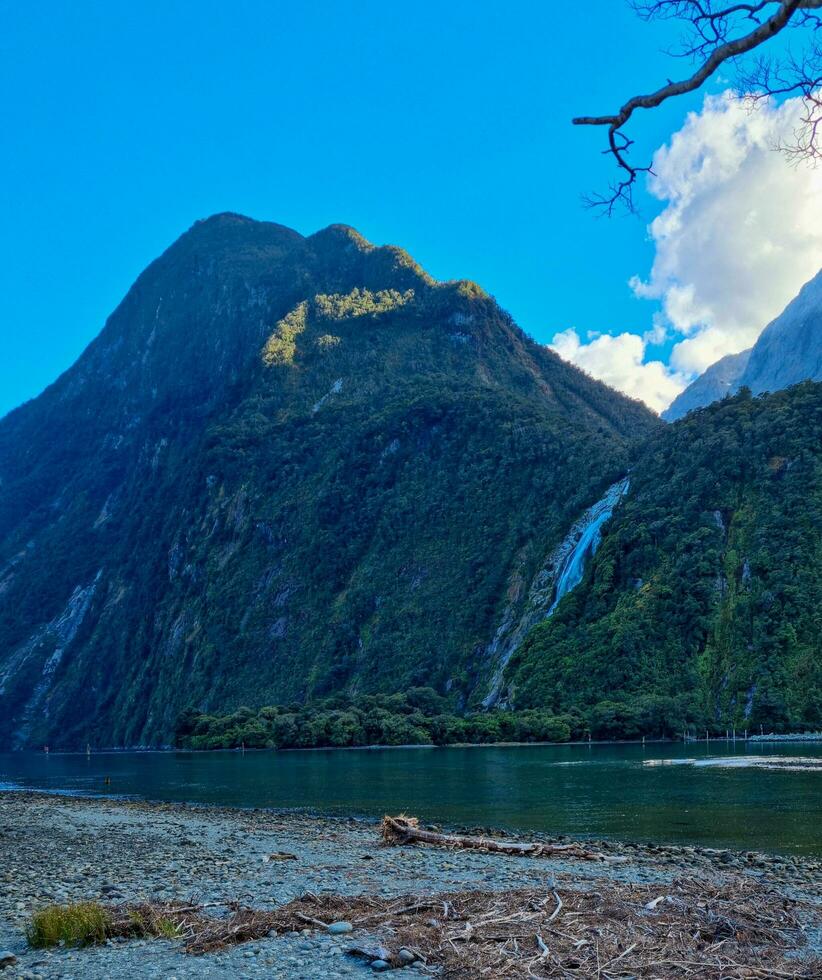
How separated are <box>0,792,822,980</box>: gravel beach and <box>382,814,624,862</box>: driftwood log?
0.30 m

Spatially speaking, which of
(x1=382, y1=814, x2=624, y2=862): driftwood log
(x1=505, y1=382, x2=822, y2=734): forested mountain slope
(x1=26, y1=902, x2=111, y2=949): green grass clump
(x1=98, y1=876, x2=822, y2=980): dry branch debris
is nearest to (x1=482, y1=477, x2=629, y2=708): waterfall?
(x1=505, y1=382, x2=822, y2=734): forested mountain slope

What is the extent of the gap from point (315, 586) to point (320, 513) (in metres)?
15.1

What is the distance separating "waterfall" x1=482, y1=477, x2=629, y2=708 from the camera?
117 m

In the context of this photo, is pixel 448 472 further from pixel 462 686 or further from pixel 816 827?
pixel 816 827

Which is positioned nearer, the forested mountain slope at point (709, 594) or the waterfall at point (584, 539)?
the forested mountain slope at point (709, 594)

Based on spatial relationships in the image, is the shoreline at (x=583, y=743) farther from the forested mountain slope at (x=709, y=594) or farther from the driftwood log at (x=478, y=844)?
the driftwood log at (x=478, y=844)

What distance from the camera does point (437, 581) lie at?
464ft

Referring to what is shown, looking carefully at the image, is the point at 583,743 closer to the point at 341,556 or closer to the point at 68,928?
the point at 68,928

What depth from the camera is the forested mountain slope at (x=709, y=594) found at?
8438cm

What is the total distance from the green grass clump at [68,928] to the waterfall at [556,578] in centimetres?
10084

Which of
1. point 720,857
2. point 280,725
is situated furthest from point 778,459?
point 720,857

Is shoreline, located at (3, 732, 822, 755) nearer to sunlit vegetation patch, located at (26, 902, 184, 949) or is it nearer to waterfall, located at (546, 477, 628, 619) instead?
waterfall, located at (546, 477, 628, 619)

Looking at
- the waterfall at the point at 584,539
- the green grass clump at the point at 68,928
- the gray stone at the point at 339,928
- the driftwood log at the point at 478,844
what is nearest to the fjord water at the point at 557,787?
the driftwood log at the point at 478,844

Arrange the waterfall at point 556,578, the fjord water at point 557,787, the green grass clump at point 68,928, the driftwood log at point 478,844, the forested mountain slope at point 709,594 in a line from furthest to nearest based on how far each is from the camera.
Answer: the waterfall at point 556,578
the forested mountain slope at point 709,594
the fjord water at point 557,787
the driftwood log at point 478,844
the green grass clump at point 68,928
